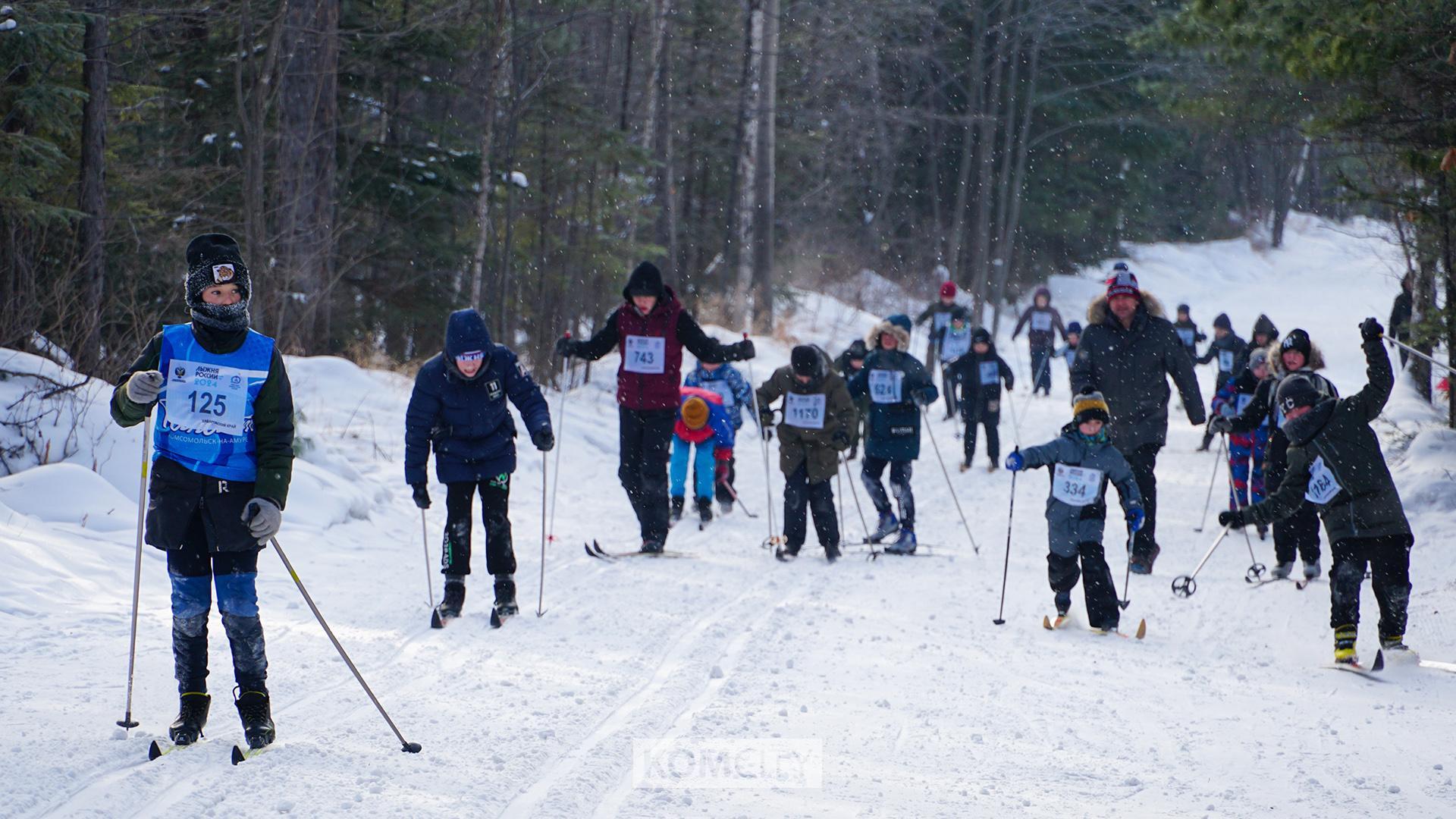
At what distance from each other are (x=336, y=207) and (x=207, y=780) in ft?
42.0

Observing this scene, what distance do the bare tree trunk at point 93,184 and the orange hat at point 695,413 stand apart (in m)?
4.87

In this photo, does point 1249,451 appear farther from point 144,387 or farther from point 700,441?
point 144,387

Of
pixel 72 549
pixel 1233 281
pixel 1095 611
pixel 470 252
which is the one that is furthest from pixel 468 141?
pixel 1233 281

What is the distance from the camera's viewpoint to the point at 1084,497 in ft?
24.8

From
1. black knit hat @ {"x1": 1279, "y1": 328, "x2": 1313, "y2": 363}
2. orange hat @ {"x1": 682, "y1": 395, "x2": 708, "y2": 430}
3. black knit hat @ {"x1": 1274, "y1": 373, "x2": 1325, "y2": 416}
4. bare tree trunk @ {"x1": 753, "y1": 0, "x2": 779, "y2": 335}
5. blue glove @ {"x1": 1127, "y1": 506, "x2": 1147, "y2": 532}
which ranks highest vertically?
bare tree trunk @ {"x1": 753, "y1": 0, "x2": 779, "y2": 335}

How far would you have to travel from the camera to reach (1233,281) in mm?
43344

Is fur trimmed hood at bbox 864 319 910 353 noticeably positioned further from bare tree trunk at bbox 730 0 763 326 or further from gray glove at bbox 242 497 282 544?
bare tree trunk at bbox 730 0 763 326

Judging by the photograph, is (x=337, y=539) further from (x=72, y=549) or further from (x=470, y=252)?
(x=470, y=252)

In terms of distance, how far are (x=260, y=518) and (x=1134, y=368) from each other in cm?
630

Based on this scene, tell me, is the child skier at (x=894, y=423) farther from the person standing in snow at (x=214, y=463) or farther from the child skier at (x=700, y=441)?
the person standing in snow at (x=214, y=463)

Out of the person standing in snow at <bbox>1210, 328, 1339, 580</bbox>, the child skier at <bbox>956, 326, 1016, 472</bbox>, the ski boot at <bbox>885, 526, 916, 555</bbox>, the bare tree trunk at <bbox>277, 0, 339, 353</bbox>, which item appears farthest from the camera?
the child skier at <bbox>956, 326, 1016, 472</bbox>

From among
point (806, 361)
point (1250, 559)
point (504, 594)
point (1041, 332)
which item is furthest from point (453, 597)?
point (1041, 332)

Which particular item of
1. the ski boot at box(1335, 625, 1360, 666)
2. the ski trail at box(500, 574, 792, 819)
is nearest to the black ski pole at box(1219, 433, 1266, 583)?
the ski boot at box(1335, 625, 1360, 666)

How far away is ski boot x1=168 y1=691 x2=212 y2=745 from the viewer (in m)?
4.58
